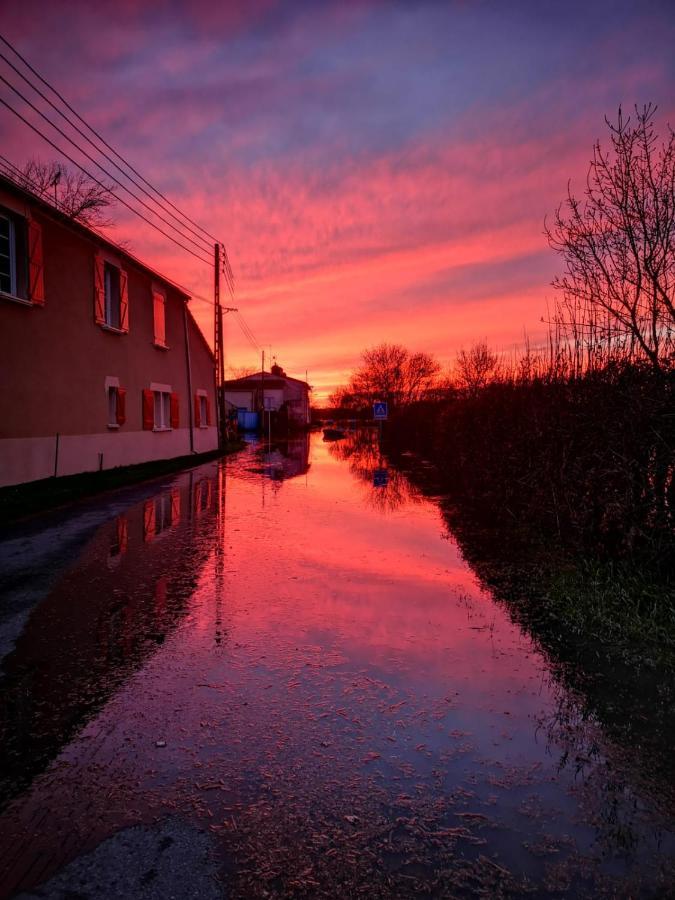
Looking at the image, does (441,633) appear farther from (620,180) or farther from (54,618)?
(620,180)

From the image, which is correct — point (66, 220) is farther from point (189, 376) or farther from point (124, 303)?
point (189, 376)

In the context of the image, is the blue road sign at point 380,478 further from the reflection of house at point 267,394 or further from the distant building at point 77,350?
the reflection of house at point 267,394

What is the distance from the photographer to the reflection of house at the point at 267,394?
80.2 meters

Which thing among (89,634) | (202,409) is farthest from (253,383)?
(89,634)

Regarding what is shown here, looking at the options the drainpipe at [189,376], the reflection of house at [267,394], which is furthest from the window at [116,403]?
the reflection of house at [267,394]

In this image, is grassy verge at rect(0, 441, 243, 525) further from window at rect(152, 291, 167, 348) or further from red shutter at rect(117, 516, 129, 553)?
window at rect(152, 291, 167, 348)

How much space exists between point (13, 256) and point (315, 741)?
14586mm

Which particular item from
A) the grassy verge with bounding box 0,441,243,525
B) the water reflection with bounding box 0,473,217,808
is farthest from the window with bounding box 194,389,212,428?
the water reflection with bounding box 0,473,217,808

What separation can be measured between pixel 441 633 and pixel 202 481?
12998 mm

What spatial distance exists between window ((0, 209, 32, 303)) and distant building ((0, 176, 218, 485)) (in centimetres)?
2

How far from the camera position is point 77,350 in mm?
16672

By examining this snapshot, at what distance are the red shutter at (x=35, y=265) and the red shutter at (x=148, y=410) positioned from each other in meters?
6.51

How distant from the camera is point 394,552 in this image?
8.24 m

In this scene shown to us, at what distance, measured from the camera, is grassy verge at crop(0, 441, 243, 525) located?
11.2 metres
